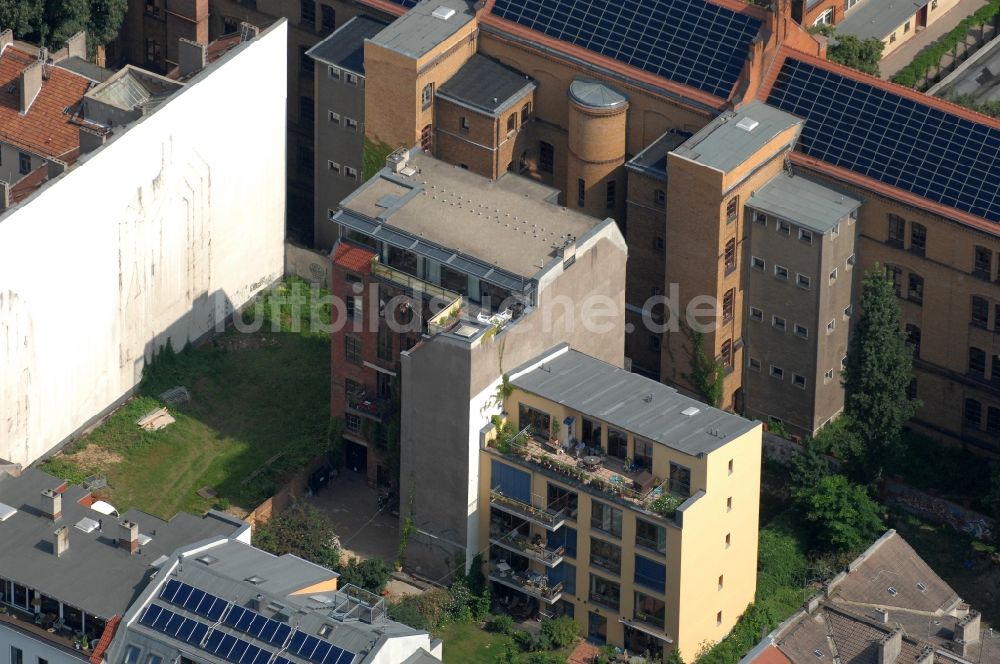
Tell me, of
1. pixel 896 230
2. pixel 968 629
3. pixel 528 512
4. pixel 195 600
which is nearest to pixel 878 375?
pixel 896 230

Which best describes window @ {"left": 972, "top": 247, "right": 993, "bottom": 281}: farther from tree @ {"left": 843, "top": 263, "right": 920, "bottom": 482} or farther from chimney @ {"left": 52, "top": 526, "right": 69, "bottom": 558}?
chimney @ {"left": 52, "top": 526, "right": 69, "bottom": 558}

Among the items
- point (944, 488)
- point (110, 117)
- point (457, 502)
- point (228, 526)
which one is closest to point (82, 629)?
point (228, 526)

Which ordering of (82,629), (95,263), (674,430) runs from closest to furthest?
(82,629) < (674,430) < (95,263)

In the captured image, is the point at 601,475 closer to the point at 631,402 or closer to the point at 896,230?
the point at 631,402

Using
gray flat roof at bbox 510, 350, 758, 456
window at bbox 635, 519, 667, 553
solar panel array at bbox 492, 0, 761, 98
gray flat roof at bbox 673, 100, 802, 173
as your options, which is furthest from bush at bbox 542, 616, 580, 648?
solar panel array at bbox 492, 0, 761, 98

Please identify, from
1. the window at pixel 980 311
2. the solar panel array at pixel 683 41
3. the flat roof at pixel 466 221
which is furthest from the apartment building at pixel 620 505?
the solar panel array at pixel 683 41

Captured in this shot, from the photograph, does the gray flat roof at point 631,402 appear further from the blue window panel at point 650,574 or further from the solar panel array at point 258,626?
the solar panel array at point 258,626

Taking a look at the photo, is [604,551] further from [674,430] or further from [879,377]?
[879,377]
